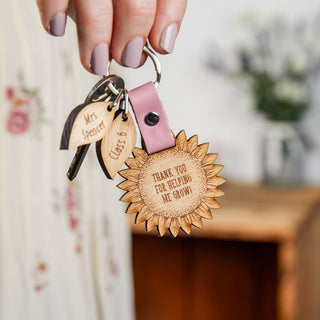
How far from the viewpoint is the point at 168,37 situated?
383 mm

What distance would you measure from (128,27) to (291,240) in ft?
3.97

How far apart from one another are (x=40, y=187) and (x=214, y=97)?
150cm

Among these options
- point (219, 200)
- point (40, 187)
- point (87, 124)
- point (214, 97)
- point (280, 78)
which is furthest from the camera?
point (214, 97)

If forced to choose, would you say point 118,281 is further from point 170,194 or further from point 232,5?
point 232,5

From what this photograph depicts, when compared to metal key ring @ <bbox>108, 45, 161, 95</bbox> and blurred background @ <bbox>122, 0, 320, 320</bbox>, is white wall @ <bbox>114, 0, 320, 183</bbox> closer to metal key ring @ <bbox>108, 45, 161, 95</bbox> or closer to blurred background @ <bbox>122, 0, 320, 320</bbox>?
blurred background @ <bbox>122, 0, 320, 320</bbox>

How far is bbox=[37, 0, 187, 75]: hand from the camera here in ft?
1.18

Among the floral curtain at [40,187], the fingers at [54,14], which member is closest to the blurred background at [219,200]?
the floral curtain at [40,187]

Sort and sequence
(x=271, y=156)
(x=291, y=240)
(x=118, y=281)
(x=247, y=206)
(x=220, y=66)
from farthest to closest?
(x=220, y=66) < (x=271, y=156) < (x=247, y=206) < (x=291, y=240) < (x=118, y=281)

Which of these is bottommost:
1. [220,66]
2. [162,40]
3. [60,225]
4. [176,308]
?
[176,308]

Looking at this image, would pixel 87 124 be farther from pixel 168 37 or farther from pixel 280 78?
pixel 280 78

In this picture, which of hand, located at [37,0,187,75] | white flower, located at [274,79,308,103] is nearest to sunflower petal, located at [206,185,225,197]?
hand, located at [37,0,187,75]

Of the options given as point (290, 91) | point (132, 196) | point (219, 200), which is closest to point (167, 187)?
point (132, 196)

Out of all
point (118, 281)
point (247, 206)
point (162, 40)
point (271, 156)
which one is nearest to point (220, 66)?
point (271, 156)

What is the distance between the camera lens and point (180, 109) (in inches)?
81.3
